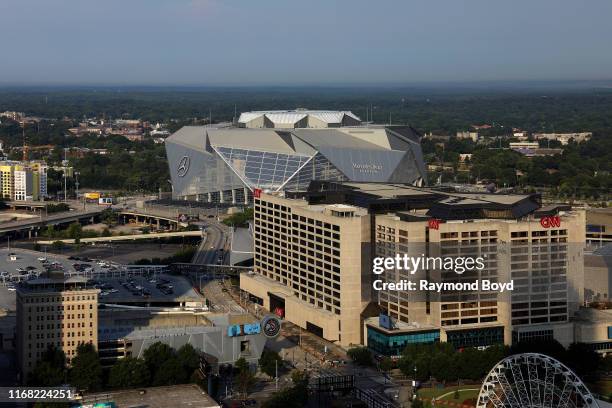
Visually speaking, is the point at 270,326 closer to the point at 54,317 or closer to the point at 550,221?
the point at 54,317

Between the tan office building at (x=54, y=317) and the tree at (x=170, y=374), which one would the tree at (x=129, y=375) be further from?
the tan office building at (x=54, y=317)

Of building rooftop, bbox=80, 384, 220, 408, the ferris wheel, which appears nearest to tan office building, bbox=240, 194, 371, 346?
building rooftop, bbox=80, 384, 220, 408

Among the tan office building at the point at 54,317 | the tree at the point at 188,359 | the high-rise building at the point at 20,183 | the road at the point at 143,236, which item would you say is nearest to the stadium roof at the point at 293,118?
the road at the point at 143,236

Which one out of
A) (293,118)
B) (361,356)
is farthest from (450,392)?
(293,118)

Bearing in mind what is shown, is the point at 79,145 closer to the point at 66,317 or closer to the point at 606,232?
the point at 606,232

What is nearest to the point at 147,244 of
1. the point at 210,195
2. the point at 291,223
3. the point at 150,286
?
the point at 210,195
